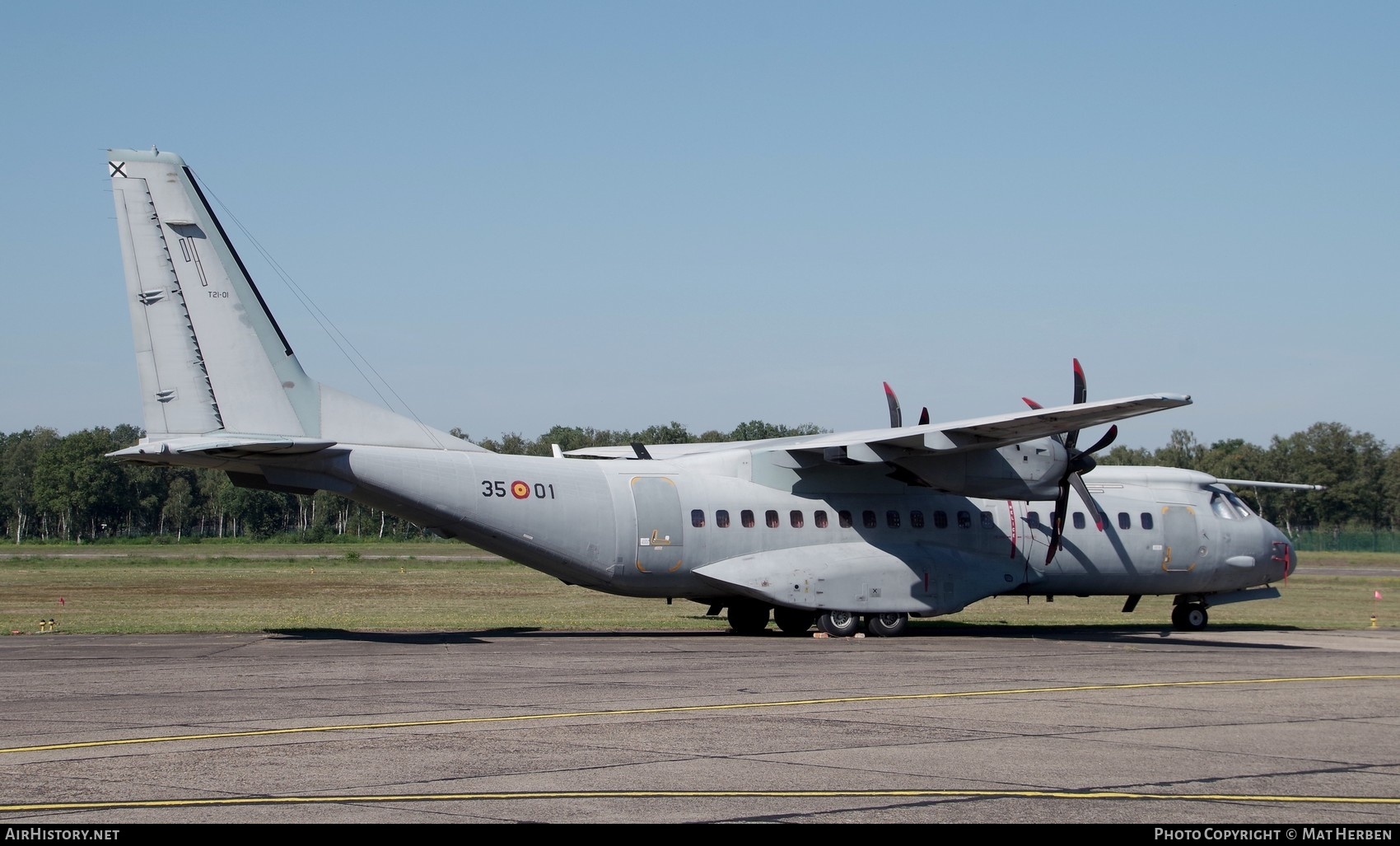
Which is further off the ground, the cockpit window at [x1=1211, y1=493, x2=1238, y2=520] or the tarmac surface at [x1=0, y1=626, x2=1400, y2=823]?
the cockpit window at [x1=1211, y1=493, x2=1238, y2=520]

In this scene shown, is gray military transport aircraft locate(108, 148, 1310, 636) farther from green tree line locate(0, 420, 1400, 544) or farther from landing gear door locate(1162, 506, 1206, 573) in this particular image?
green tree line locate(0, 420, 1400, 544)

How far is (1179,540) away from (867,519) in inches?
311

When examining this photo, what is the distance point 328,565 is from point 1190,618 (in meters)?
42.4

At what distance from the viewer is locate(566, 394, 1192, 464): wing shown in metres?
22.8

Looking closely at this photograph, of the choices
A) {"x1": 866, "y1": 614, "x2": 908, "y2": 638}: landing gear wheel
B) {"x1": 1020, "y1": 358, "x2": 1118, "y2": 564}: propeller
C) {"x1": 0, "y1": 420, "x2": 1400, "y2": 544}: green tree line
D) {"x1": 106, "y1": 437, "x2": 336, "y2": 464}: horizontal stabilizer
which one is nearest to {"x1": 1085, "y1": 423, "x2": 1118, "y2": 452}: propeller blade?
{"x1": 1020, "y1": 358, "x2": 1118, "y2": 564}: propeller

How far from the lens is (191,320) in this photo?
2178 cm

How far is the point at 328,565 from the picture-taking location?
61.9 meters

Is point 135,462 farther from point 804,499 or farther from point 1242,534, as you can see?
point 1242,534

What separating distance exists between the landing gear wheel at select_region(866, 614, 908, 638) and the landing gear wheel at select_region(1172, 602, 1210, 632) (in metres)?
8.27

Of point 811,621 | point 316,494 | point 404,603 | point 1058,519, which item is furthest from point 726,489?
point 316,494

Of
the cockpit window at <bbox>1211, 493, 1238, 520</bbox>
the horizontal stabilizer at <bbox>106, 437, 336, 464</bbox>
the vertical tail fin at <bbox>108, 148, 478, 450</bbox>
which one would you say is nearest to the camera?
the horizontal stabilizer at <bbox>106, 437, 336, 464</bbox>

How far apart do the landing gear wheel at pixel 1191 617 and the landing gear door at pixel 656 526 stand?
1302 centimetres

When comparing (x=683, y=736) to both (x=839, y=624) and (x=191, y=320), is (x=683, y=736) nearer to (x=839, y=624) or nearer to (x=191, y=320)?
(x=191, y=320)

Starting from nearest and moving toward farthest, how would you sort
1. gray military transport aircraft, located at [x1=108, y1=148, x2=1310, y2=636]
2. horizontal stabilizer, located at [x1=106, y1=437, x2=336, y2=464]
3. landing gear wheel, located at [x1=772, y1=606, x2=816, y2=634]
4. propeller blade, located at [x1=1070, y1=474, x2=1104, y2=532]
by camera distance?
horizontal stabilizer, located at [x1=106, y1=437, x2=336, y2=464] → gray military transport aircraft, located at [x1=108, y1=148, x2=1310, y2=636] → propeller blade, located at [x1=1070, y1=474, x2=1104, y2=532] → landing gear wheel, located at [x1=772, y1=606, x2=816, y2=634]
